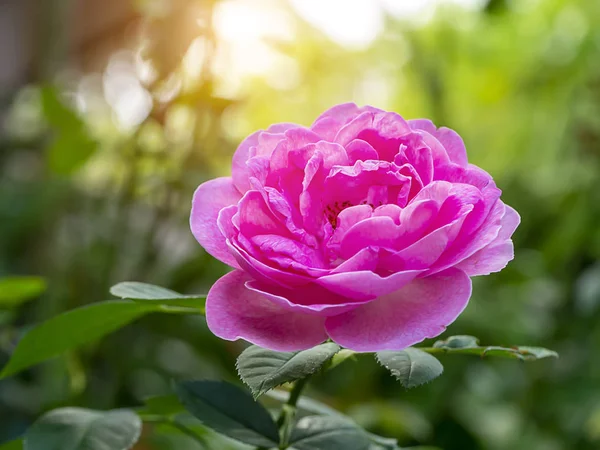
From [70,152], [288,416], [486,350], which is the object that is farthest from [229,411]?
[70,152]

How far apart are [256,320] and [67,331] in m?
0.13

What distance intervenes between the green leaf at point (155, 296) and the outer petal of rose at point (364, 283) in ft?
0.22

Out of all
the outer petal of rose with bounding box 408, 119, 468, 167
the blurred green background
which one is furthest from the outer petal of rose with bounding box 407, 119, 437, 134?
the blurred green background

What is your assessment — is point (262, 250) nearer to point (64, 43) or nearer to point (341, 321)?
point (341, 321)

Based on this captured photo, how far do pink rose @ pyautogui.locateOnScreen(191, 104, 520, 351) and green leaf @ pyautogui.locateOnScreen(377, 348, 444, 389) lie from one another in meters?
0.02

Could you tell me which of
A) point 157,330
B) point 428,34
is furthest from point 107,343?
point 428,34

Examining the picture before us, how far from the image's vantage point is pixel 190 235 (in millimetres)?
1131

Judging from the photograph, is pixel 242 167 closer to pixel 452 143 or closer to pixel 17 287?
pixel 452 143

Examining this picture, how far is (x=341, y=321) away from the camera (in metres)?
0.26

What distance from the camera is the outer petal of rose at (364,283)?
24 centimetres

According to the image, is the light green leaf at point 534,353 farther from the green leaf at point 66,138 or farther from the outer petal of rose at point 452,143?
the green leaf at point 66,138

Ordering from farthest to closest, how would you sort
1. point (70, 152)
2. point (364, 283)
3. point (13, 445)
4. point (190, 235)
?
1. point (190, 235)
2. point (70, 152)
3. point (13, 445)
4. point (364, 283)

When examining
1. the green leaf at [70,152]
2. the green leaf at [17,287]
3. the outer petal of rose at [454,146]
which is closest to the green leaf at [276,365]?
the outer petal of rose at [454,146]

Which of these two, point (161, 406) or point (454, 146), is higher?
point (454, 146)
